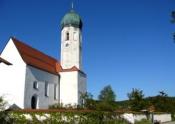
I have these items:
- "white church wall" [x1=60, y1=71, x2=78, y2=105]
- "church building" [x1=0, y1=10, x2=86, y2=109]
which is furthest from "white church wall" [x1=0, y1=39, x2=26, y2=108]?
"white church wall" [x1=60, y1=71, x2=78, y2=105]

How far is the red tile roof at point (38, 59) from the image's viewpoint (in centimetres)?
4033

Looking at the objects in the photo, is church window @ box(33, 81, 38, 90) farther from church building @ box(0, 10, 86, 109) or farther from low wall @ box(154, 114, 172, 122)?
low wall @ box(154, 114, 172, 122)

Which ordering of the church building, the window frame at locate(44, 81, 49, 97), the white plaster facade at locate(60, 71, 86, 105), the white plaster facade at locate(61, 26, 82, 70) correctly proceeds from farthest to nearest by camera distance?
the white plaster facade at locate(61, 26, 82, 70) → the white plaster facade at locate(60, 71, 86, 105) → the window frame at locate(44, 81, 49, 97) → the church building

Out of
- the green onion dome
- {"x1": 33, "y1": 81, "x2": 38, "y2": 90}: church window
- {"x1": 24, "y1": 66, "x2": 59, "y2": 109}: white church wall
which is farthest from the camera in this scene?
the green onion dome

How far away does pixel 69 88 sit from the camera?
156ft

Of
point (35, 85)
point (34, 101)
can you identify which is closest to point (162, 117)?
point (34, 101)

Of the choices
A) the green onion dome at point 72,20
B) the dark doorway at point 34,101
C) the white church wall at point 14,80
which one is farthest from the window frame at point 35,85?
the green onion dome at point 72,20

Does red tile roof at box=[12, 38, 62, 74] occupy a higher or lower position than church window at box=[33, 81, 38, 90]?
higher

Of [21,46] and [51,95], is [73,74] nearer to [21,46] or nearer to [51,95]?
[51,95]

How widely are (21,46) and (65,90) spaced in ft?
34.8

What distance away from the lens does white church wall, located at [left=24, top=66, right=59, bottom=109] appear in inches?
1512

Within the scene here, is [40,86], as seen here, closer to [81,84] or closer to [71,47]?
[81,84]

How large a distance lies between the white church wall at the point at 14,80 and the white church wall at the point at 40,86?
2.67ft

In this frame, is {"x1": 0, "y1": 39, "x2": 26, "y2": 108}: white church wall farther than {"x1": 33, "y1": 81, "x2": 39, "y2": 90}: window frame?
No
